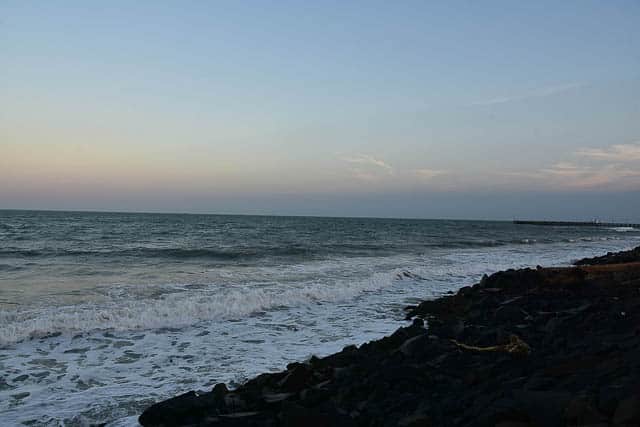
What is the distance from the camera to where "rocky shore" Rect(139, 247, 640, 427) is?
3892mm

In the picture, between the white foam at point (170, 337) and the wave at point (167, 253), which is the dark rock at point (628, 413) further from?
the wave at point (167, 253)

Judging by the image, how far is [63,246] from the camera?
29047mm

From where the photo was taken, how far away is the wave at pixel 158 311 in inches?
386

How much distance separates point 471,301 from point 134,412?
9066 millimetres

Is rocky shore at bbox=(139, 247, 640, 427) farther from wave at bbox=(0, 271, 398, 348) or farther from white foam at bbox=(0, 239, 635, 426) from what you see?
wave at bbox=(0, 271, 398, 348)

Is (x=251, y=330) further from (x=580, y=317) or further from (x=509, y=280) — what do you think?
(x=509, y=280)

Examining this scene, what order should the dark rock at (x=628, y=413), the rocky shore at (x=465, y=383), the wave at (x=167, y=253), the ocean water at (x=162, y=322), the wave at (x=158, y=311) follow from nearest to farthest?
the dark rock at (x=628, y=413)
the rocky shore at (x=465, y=383)
the ocean water at (x=162, y=322)
the wave at (x=158, y=311)
the wave at (x=167, y=253)

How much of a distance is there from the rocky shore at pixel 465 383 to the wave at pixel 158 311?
503 centimetres

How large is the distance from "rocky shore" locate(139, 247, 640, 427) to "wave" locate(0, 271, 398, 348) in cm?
503

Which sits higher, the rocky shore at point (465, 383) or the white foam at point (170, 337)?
the rocky shore at point (465, 383)

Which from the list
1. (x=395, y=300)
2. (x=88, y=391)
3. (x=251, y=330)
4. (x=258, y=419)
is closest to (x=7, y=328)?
(x=88, y=391)

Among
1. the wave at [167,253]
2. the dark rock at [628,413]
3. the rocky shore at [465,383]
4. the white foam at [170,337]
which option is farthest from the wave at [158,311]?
the wave at [167,253]

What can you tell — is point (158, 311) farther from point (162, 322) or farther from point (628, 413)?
point (628, 413)

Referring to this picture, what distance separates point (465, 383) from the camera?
212 inches
